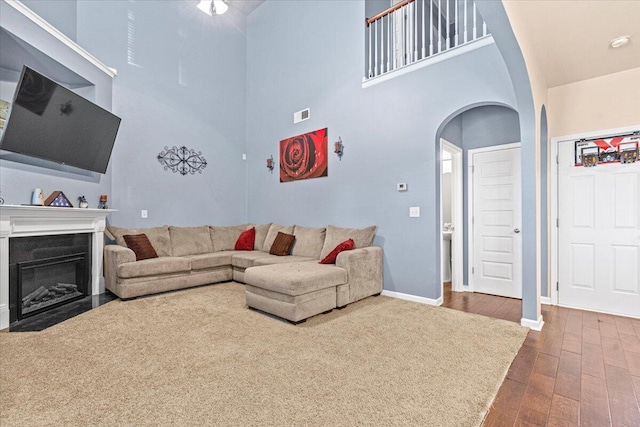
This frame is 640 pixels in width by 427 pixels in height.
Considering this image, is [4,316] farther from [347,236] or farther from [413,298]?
[413,298]

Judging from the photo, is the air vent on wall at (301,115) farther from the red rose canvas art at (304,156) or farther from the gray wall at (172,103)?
the gray wall at (172,103)

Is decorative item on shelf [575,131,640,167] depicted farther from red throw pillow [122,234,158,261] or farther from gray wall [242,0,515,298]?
red throw pillow [122,234,158,261]

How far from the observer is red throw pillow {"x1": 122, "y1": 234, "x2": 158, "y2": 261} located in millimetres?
4105

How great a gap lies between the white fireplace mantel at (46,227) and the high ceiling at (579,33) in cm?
443

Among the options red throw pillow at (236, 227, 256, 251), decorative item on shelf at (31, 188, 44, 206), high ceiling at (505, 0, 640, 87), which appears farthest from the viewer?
red throw pillow at (236, 227, 256, 251)

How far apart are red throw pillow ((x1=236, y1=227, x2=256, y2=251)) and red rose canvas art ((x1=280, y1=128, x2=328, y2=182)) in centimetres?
108

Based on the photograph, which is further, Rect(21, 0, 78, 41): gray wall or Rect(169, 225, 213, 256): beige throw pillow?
Rect(169, 225, 213, 256): beige throw pillow

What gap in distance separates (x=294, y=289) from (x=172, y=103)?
13.4 ft

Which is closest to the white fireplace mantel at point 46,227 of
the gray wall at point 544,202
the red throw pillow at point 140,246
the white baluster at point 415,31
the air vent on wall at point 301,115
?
the red throw pillow at point 140,246

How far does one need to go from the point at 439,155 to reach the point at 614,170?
5.90ft

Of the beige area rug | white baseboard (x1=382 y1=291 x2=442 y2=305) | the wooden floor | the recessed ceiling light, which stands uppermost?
the recessed ceiling light

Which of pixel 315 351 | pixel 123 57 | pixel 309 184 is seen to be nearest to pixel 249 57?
pixel 123 57

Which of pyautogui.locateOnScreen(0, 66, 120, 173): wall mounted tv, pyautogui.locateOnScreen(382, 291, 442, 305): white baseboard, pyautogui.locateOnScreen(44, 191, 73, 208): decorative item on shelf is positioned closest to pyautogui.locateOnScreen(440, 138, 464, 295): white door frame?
pyautogui.locateOnScreen(382, 291, 442, 305): white baseboard

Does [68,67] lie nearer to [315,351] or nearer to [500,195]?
[315,351]
